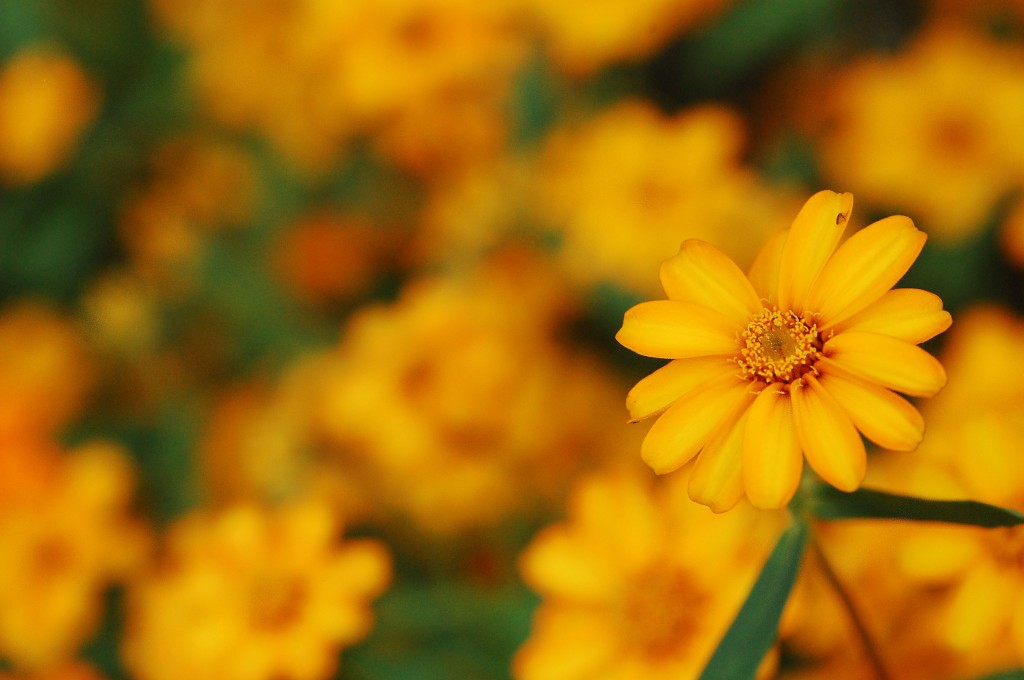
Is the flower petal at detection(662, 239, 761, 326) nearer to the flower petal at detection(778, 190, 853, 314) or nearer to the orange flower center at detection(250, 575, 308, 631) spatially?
the flower petal at detection(778, 190, 853, 314)

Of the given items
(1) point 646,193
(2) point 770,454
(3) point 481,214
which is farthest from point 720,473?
(3) point 481,214

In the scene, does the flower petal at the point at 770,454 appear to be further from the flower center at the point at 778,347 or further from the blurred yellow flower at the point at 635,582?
the blurred yellow flower at the point at 635,582

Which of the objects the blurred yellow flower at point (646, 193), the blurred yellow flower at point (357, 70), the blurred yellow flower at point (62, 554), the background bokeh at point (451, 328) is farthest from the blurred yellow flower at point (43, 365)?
the blurred yellow flower at point (646, 193)

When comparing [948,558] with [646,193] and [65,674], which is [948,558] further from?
[65,674]

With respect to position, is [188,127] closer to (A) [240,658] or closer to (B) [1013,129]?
(A) [240,658]

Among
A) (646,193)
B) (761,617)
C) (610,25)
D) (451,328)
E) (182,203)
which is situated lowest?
(761,617)

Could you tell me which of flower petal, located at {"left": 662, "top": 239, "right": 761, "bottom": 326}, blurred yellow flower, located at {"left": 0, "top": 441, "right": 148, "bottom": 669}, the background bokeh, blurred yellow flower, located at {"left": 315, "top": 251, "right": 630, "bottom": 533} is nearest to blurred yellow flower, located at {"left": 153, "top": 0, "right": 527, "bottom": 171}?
the background bokeh
